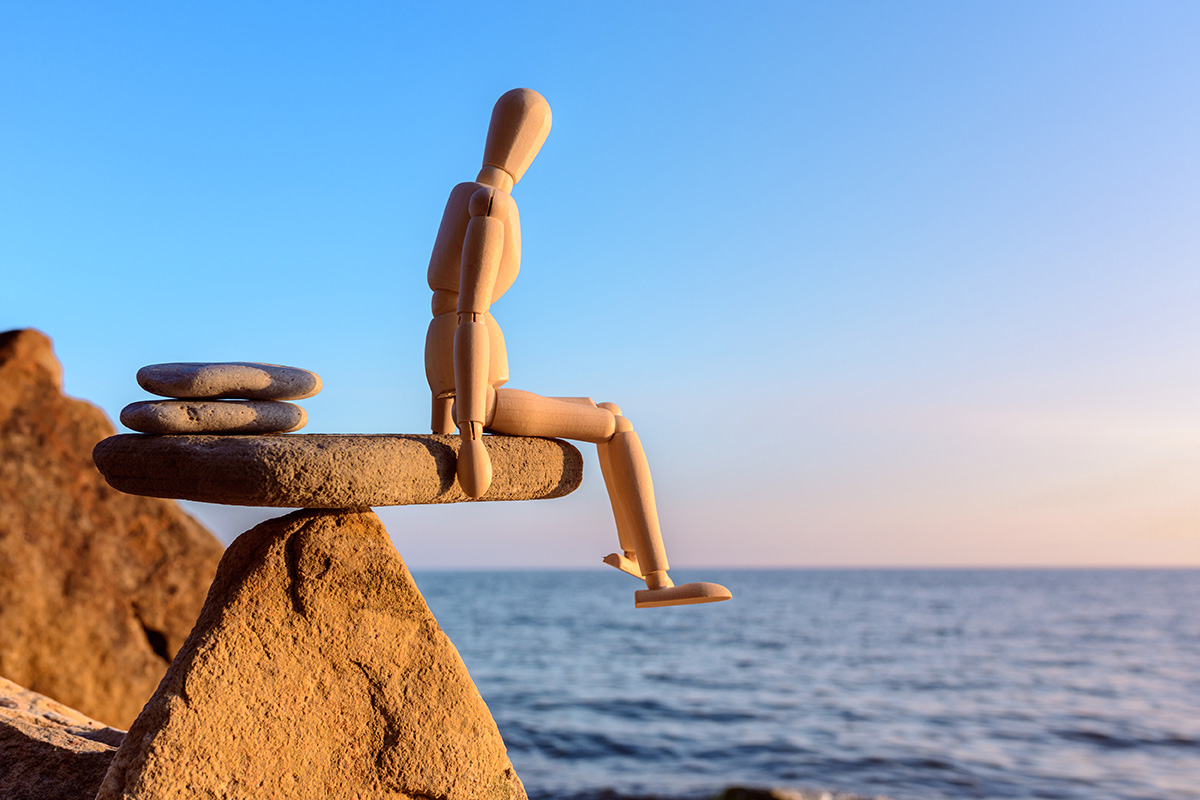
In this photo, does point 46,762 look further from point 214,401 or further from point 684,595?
point 684,595

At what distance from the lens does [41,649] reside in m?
7.39

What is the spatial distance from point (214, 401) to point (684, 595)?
2.06 metres

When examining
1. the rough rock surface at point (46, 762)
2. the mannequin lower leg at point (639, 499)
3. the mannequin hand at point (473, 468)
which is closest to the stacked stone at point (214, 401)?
the mannequin hand at point (473, 468)

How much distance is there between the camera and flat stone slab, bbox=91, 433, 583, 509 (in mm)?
3027

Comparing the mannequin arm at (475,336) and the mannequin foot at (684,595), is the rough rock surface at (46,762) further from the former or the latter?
the mannequin foot at (684,595)

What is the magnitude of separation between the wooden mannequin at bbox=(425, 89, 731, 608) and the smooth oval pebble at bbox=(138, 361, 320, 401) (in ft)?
1.99

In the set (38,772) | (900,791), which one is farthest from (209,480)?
(900,791)

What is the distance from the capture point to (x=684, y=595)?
375cm

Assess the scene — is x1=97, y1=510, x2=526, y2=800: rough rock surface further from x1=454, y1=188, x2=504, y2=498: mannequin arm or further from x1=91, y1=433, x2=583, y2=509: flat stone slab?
x1=454, y1=188, x2=504, y2=498: mannequin arm

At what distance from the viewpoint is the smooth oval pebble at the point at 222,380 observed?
11.1ft

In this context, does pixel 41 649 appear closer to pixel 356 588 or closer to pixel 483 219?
pixel 356 588

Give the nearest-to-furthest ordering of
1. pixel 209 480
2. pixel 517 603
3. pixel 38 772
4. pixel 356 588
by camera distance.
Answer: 1. pixel 209 480
2. pixel 356 588
3. pixel 38 772
4. pixel 517 603

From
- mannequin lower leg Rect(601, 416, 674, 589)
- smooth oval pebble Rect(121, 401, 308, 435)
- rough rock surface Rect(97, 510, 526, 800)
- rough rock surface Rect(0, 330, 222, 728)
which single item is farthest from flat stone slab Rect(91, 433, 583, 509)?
rough rock surface Rect(0, 330, 222, 728)

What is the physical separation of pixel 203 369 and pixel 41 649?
550 cm
